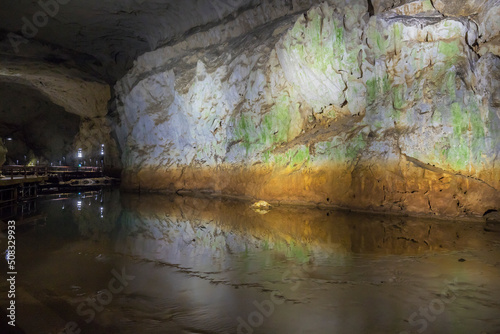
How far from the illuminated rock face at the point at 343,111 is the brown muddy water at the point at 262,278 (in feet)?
6.31

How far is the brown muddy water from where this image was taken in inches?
190

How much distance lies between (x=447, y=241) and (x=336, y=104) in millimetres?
7796

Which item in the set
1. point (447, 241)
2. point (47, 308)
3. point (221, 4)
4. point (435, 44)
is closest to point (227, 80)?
point (221, 4)

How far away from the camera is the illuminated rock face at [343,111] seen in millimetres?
11445

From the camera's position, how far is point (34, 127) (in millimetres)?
34375

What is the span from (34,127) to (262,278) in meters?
35.0

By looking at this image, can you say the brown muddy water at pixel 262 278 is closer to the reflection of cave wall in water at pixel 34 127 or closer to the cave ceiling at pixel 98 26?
the cave ceiling at pixel 98 26

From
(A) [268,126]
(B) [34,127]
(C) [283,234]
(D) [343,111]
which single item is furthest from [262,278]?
(B) [34,127]

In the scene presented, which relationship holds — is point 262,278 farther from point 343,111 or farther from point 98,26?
point 98,26

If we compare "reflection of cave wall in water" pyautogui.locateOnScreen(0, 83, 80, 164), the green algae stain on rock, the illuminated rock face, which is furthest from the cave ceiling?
"reflection of cave wall in water" pyautogui.locateOnScreen(0, 83, 80, 164)

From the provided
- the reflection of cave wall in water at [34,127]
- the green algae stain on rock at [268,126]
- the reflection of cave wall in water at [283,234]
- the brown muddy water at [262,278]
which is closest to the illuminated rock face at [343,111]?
the green algae stain on rock at [268,126]

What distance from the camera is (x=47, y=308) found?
5391 millimetres

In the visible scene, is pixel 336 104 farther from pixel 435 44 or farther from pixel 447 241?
pixel 447 241

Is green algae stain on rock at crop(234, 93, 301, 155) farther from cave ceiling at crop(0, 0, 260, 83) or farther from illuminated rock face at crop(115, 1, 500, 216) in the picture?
cave ceiling at crop(0, 0, 260, 83)
